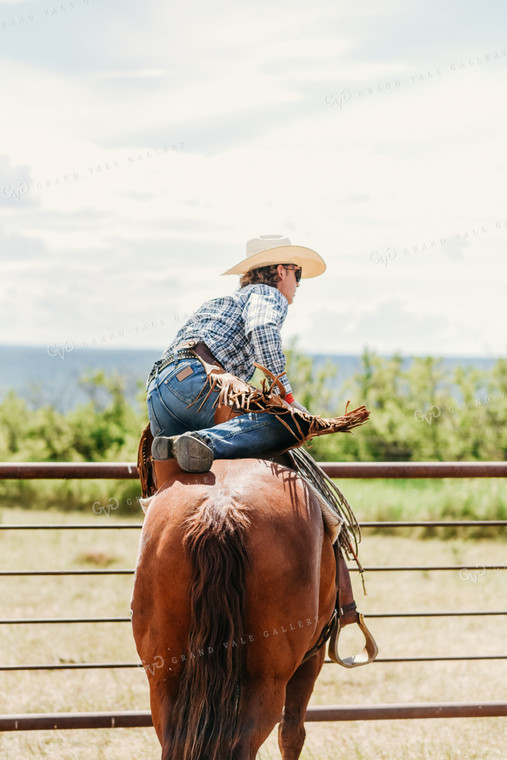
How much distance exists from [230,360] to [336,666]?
4.45 metres

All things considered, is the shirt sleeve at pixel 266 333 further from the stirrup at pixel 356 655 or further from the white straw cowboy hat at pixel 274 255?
the stirrup at pixel 356 655

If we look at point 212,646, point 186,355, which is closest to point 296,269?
point 186,355

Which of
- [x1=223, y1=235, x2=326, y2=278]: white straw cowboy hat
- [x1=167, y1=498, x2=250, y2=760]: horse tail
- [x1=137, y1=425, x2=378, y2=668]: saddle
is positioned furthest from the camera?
[x1=223, y1=235, x2=326, y2=278]: white straw cowboy hat

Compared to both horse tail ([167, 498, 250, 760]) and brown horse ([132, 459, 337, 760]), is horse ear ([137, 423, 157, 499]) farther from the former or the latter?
horse tail ([167, 498, 250, 760])

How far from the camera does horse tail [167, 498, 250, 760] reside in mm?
2105

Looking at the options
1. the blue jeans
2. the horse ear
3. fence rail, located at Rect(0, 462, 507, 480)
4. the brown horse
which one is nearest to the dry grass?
fence rail, located at Rect(0, 462, 507, 480)

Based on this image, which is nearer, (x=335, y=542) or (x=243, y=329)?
(x=335, y=542)

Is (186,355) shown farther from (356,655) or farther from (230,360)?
(356,655)

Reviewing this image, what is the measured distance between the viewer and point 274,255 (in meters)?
3.33

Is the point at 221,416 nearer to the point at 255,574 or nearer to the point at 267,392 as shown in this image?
the point at 267,392

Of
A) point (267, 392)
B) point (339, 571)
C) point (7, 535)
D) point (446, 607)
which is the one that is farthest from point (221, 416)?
point (7, 535)

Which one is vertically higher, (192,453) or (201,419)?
(201,419)

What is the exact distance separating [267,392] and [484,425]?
43.4 ft

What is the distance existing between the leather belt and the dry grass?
206cm
